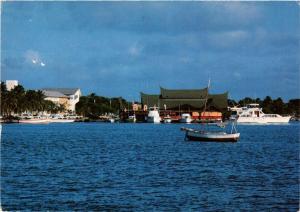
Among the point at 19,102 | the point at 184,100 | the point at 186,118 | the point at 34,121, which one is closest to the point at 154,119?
the point at 186,118

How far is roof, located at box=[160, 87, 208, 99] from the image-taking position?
562ft

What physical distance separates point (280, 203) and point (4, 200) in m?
9.05

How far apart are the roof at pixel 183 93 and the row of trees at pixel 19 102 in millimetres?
32997

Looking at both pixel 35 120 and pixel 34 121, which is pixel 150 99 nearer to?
pixel 35 120

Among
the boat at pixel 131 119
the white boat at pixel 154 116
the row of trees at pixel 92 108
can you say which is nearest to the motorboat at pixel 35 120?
the white boat at pixel 154 116

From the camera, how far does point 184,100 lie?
558 ft

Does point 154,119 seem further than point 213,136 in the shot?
Yes

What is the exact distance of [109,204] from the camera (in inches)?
821

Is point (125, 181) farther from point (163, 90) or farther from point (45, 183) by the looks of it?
point (163, 90)

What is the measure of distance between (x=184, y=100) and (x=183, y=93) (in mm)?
3121

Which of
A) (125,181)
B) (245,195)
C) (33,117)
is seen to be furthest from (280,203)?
(33,117)

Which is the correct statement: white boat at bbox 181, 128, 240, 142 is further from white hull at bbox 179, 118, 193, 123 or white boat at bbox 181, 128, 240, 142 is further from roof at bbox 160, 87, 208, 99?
roof at bbox 160, 87, 208, 99

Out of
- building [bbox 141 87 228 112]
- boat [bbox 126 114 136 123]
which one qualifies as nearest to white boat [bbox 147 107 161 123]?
boat [bbox 126 114 136 123]

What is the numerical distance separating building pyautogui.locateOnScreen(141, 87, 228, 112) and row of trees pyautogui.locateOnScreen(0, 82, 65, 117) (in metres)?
30.2
